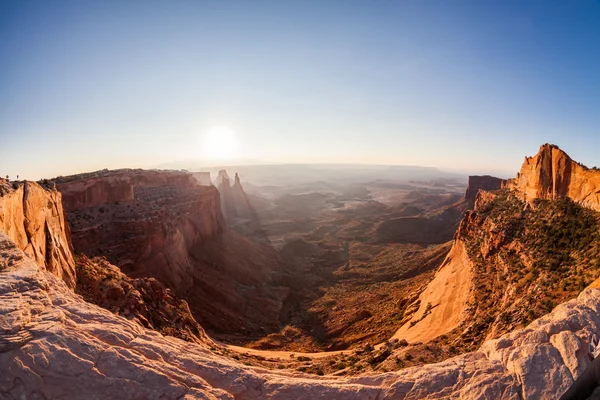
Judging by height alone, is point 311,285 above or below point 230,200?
below

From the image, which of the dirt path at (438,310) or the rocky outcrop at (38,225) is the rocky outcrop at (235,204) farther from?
the rocky outcrop at (38,225)

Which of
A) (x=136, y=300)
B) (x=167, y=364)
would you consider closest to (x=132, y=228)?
(x=136, y=300)

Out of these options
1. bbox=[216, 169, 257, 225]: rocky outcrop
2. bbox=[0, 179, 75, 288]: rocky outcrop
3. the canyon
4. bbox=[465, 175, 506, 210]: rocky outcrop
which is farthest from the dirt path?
bbox=[465, 175, 506, 210]: rocky outcrop


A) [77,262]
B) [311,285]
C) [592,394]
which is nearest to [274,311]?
[311,285]

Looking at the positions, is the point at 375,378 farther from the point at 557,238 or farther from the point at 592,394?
the point at 557,238

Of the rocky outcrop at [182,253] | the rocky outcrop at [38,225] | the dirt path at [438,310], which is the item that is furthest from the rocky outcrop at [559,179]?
the rocky outcrop at [38,225]
